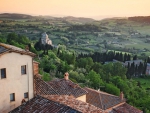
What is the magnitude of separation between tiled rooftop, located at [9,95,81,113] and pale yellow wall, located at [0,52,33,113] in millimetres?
672

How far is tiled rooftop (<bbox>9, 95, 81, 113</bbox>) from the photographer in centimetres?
1599

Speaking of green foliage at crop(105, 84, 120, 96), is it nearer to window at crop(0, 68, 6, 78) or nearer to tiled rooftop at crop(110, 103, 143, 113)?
tiled rooftop at crop(110, 103, 143, 113)

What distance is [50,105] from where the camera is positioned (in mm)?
16781

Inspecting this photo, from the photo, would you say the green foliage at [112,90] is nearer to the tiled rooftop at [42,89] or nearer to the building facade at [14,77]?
the tiled rooftop at [42,89]

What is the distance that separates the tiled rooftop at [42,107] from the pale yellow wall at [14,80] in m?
0.67

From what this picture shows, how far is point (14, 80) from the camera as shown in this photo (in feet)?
57.3

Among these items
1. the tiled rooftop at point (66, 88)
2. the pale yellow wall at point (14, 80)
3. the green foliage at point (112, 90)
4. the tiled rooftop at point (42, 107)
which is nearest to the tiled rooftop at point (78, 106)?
the tiled rooftop at point (42, 107)

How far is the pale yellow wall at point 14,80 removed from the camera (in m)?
16.8

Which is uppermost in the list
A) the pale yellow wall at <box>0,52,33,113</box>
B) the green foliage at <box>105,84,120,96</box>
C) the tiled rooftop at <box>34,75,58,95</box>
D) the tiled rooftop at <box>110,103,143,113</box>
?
the pale yellow wall at <box>0,52,33,113</box>

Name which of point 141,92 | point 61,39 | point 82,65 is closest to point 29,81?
point 141,92

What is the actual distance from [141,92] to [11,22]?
4326 inches

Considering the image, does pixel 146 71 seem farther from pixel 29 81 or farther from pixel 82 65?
pixel 29 81

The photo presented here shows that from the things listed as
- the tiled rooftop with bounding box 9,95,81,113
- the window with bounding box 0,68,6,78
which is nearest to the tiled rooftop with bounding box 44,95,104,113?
the tiled rooftop with bounding box 9,95,81,113

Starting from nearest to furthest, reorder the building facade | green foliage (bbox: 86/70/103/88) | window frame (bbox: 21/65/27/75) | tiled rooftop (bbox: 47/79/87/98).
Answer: the building facade
window frame (bbox: 21/65/27/75)
tiled rooftop (bbox: 47/79/87/98)
green foliage (bbox: 86/70/103/88)
